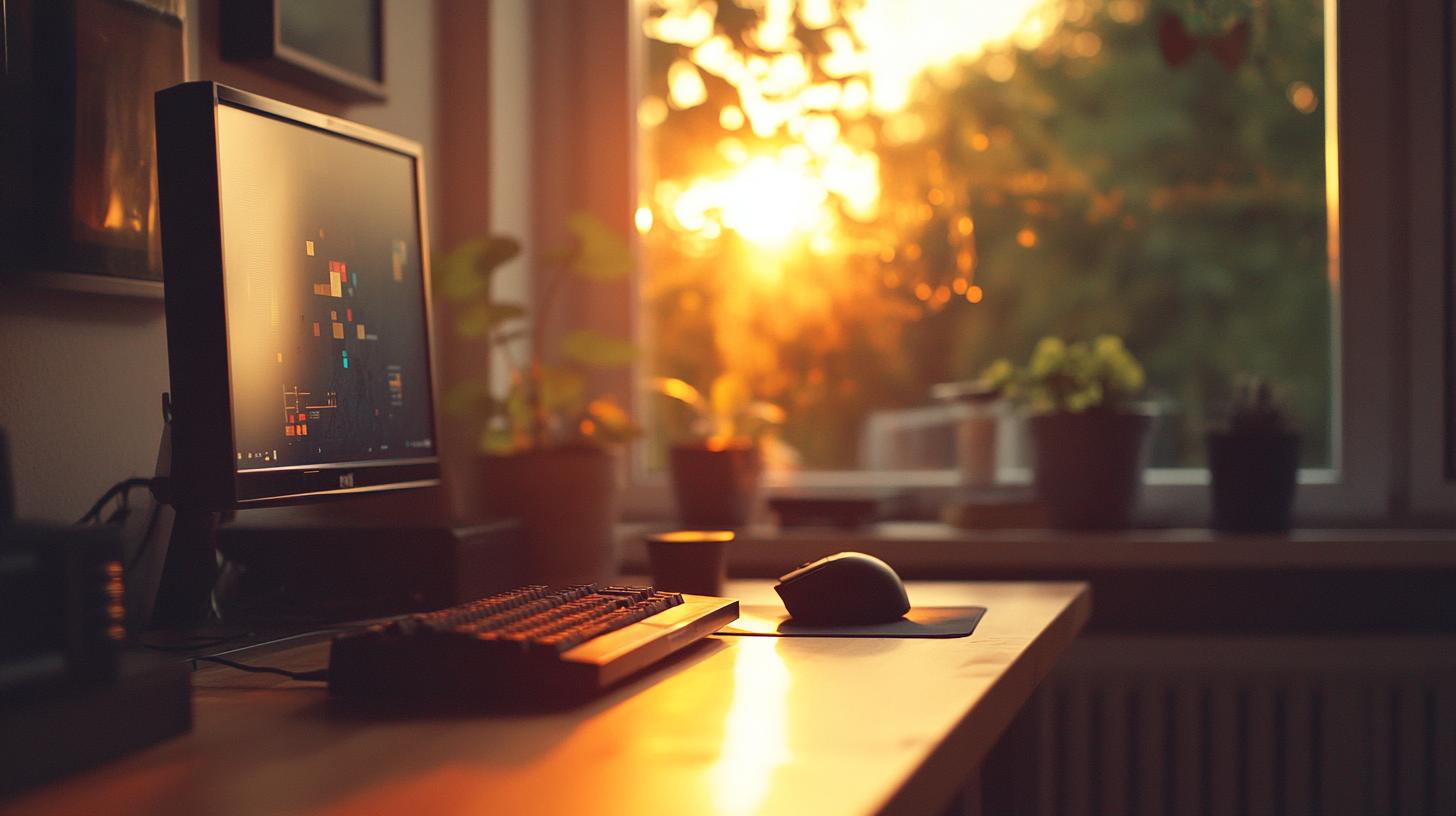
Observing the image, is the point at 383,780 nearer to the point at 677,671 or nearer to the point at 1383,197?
the point at 677,671

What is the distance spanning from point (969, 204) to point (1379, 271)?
665 mm

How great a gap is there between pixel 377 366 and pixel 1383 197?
5.33 ft

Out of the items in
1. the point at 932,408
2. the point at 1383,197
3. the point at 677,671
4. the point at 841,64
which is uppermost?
the point at 841,64

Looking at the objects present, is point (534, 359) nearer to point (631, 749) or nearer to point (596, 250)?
point (596, 250)

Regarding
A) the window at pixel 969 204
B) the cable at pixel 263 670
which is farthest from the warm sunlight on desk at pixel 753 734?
the window at pixel 969 204

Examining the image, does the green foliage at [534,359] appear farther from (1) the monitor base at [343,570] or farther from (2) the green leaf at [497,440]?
(1) the monitor base at [343,570]

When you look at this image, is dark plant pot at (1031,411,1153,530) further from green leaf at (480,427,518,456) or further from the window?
green leaf at (480,427,518,456)

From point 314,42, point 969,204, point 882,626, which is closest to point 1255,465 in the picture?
point 969,204

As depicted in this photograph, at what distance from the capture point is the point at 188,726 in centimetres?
74

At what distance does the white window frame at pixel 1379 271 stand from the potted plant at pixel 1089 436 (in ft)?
1.20

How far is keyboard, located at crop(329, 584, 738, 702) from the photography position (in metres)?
0.80

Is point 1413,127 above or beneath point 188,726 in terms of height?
above

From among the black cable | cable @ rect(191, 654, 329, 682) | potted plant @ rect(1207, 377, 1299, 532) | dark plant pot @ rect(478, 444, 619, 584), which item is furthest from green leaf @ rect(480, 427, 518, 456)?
potted plant @ rect(1207, 377, 1299, 532)

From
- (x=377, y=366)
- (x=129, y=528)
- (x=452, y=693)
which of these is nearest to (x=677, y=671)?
(x=452, y=693)
